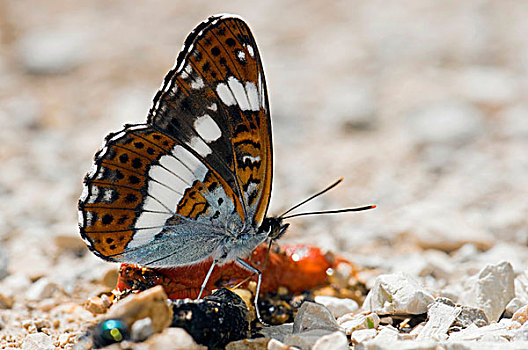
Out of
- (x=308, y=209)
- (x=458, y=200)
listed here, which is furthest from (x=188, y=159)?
(x=458, y=200)

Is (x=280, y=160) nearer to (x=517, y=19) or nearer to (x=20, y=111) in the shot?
(x=20, y=111)

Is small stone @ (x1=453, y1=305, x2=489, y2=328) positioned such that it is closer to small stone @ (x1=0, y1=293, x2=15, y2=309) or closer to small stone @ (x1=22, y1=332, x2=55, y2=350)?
small stone @ (x1=22, y1=332, x2=55, y2=350)

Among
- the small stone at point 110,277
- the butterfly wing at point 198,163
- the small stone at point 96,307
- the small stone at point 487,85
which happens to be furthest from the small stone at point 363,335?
the small stone at point 487,85

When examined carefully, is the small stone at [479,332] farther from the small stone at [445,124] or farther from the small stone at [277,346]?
the small stone at [445,124]

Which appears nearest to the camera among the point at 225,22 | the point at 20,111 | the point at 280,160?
the point at 225,22

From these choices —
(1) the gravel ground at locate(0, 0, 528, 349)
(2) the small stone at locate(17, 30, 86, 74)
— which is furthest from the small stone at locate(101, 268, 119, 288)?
(2) the small stone at locate(17, 30, 86, 74)

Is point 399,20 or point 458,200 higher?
point 399,20
